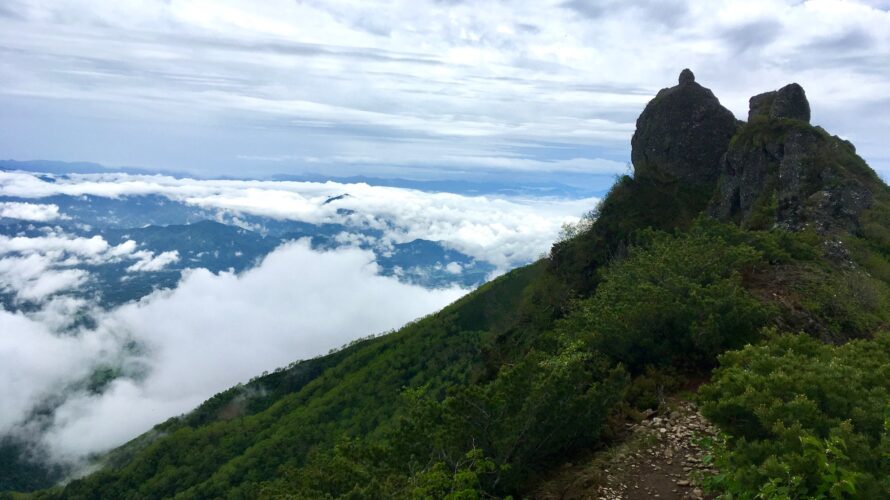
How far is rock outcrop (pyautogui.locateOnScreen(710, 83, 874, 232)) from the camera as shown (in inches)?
1458

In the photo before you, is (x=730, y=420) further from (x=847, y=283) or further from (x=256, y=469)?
(x=256, y=469)

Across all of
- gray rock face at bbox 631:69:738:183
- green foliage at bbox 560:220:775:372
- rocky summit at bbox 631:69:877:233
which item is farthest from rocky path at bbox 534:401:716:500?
gray rock face at bbox 631:69:738:183

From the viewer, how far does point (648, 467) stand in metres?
14.2

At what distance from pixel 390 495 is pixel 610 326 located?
11.2 meters

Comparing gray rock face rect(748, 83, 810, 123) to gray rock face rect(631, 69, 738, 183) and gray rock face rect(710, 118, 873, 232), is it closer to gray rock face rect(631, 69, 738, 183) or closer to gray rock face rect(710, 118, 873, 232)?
gray rock face rect(710, 118, 873, 232)

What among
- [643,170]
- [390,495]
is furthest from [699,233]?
[643,170]

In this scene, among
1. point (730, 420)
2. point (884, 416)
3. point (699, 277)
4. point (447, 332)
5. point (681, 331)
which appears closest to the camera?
point (884, 416)

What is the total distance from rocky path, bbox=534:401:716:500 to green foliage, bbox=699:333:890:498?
1.71m

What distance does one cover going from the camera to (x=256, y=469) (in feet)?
369

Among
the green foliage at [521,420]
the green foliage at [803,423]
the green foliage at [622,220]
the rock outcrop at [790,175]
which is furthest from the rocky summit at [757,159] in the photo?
the green foliage at [521,420]

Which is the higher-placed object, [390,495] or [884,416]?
[884,416]

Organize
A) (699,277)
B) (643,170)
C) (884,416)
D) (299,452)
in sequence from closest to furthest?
1. (884,416)
2. (699,277)
3. (643,170)
4. (299,452)

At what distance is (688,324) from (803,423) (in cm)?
951

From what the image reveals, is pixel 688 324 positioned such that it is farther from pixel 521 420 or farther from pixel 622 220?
pixel 622 220
